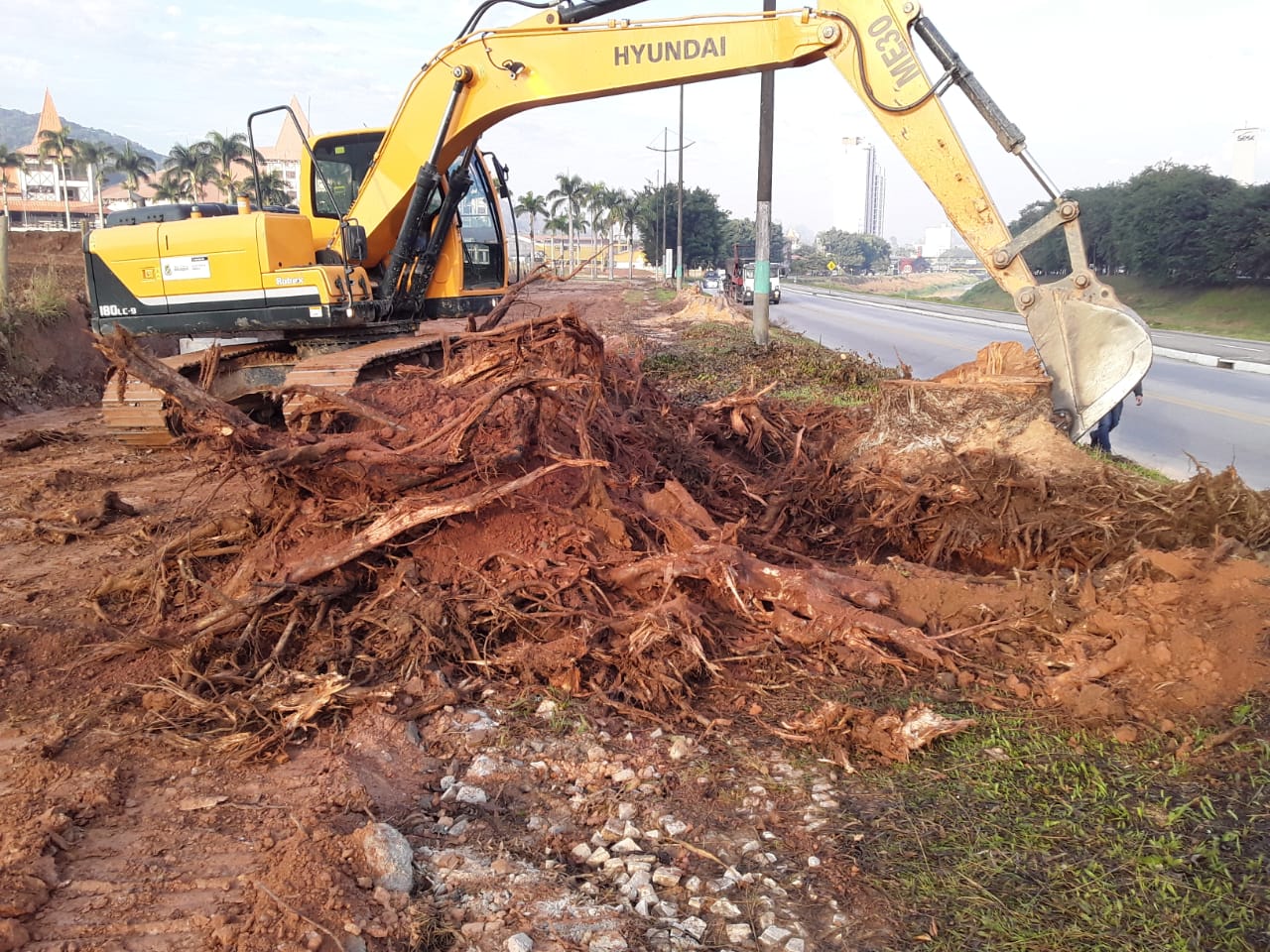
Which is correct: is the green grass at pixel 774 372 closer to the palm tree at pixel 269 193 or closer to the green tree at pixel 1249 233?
the palm tree at pixel 269 193

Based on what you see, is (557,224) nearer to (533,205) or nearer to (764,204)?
(533,205)

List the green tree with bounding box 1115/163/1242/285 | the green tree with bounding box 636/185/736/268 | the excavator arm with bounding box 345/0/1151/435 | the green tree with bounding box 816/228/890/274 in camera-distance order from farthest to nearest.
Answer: the green tree with bounding box 816/228/890/274 < the green tree with bounding box 636/185/736/268 < the green tree with bounding box 1115/163/1242/285 < the excavator arm with bounding box 345/0/1151/435

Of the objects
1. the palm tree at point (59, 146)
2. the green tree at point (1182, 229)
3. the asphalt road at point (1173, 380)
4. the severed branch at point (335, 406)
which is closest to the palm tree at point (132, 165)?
the palm tree at point (59, 146)

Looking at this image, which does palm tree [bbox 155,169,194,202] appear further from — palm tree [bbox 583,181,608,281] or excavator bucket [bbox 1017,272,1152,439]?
excavator bucket [bbox 1017,272,1152,439]

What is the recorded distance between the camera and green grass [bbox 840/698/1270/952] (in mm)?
2867

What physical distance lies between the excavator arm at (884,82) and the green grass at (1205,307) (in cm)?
2519

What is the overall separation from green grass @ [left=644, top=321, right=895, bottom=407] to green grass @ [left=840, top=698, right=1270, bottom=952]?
784 cm

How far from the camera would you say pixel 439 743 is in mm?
4129

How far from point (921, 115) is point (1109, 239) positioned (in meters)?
45.7

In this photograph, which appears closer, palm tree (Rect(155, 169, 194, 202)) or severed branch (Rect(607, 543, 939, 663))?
severed branch (Rect(607, 543, 939, 663))

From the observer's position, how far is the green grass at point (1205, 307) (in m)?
32.1

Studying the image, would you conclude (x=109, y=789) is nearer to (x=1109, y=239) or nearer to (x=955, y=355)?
(x=955, y=355)

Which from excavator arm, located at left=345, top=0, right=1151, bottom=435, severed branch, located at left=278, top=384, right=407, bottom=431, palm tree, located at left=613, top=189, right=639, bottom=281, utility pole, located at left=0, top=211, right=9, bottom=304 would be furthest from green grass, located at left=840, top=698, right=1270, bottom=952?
palm tree, located at left=613, top=189, right=639, bottom=281

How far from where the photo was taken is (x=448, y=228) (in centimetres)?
938
